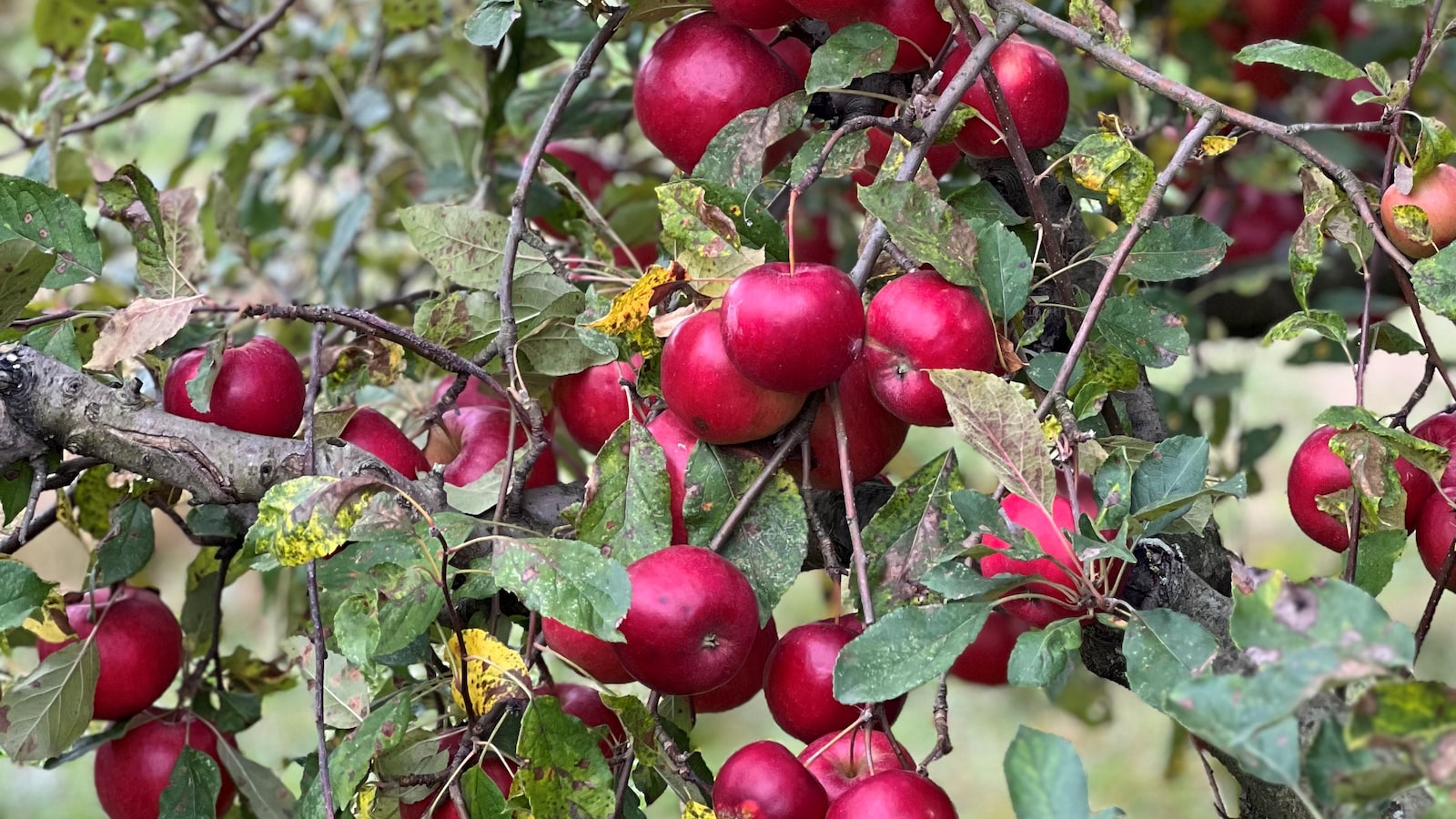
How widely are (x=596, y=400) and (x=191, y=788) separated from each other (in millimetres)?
383

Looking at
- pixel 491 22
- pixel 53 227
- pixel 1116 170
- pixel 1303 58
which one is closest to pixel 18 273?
pixel 53 227

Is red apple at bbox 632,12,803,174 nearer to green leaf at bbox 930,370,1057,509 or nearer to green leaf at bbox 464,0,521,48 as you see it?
green leaf at bbox 464,0,521,48

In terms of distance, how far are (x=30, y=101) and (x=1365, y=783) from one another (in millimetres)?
1476

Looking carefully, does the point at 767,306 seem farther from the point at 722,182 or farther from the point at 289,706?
the point at 289,706

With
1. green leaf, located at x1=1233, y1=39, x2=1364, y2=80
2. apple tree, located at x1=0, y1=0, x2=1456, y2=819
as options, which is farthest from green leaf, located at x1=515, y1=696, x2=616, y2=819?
green leaf, located at x1=1233, y1=39, x2=1364, y2=80

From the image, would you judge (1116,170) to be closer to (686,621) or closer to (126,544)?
(686,621)

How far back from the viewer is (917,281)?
68 centimetres

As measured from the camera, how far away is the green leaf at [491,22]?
761 mm

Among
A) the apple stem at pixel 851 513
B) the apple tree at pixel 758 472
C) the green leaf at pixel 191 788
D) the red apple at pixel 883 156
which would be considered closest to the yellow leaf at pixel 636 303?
the apple tree at pixel 758 472

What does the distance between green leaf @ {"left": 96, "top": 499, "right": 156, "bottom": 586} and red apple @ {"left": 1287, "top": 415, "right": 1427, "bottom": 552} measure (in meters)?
0.76

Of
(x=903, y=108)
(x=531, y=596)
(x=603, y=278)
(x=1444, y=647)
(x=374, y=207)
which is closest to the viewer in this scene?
(x=531, y=596)

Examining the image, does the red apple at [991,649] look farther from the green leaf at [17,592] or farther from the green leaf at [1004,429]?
the green leaf at [17,592]

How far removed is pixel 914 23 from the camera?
2.53 ft

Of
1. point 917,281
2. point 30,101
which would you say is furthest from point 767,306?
point 30,101
